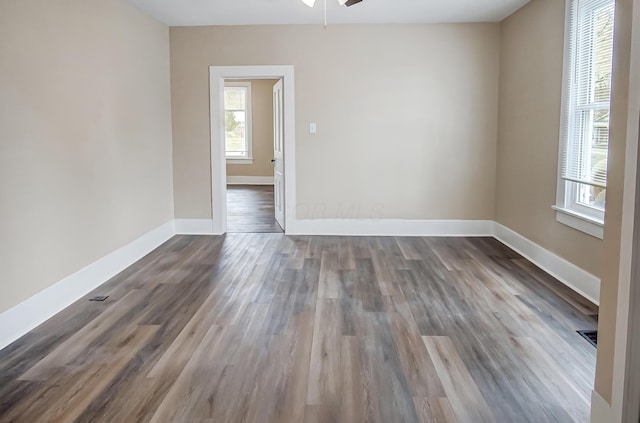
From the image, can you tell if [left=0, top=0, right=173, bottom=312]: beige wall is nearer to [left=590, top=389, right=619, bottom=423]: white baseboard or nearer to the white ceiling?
the white ceiling

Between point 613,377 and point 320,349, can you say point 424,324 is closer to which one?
point 320,349

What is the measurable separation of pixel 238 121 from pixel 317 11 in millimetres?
6748

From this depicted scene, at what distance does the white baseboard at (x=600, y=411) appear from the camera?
2008 millimetres

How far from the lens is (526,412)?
2338 mm

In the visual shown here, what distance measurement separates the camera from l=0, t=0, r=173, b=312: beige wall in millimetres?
3191

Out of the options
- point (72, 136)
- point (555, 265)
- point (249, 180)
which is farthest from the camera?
point (249, 180)

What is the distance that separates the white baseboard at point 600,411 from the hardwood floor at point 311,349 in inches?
6.9

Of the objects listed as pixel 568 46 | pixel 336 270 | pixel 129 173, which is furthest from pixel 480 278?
pixel 129 173

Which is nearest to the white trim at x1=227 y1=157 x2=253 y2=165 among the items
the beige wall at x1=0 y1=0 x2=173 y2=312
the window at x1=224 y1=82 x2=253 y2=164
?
the window at x1=224 y1=82 x2=253 y2=164

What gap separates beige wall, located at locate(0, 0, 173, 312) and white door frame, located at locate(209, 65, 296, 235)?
0.74m

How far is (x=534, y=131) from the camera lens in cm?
502

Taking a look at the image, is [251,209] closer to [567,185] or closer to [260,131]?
[260,131]

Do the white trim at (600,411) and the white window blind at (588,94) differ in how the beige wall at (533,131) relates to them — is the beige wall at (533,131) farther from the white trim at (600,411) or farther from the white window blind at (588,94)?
the white trim at (600,411)

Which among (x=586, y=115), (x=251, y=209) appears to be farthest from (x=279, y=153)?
(x=586, y=115)
